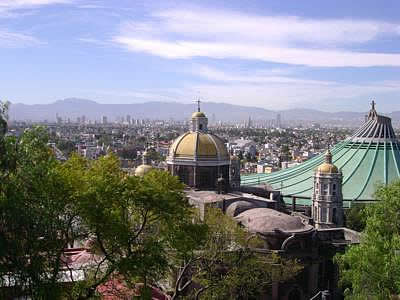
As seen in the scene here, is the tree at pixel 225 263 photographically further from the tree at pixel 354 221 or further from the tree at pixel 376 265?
the tree at pixel 354 221

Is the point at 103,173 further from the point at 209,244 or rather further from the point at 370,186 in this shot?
the point at 370,186

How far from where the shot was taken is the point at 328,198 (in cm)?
3631

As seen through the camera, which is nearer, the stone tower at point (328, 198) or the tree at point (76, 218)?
the tree at point (76, 218)

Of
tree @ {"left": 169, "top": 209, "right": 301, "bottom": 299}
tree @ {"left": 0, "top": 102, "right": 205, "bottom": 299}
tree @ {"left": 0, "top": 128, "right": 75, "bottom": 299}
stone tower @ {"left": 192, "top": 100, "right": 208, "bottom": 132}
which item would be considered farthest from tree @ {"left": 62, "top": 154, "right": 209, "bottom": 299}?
stone tower @ {"left": 192, "top": 100, "right": 208, "bottom": 132}

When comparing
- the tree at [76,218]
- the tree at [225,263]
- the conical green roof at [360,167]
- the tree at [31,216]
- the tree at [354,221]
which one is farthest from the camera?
the conical green roof at [360,167]

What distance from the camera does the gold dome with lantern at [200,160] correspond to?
114 feet

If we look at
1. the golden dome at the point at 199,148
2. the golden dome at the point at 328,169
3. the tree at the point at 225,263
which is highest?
the golden dome at the point at 199,148

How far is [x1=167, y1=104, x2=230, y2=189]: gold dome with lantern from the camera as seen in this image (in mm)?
34844

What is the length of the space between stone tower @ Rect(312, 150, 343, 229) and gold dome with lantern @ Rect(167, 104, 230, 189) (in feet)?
21.1

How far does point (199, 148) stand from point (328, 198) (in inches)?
371

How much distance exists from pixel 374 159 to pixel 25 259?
137ft

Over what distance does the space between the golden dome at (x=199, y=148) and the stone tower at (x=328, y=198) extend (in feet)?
21.9

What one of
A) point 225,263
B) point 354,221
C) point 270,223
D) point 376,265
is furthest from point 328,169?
point 376,265

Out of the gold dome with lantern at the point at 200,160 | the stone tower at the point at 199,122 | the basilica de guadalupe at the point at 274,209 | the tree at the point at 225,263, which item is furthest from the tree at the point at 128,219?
the stone tower at the point at 199,122
